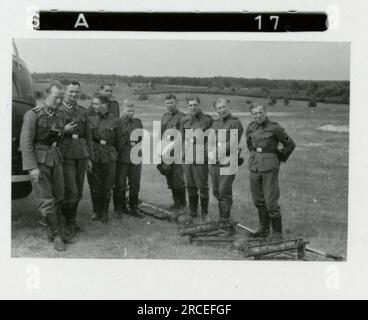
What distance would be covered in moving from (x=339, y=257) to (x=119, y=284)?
1816 millimetres

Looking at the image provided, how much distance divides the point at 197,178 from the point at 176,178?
7.1 inches

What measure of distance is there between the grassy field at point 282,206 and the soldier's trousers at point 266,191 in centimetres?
5

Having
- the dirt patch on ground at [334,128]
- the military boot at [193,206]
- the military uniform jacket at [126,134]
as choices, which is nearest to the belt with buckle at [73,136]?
the military uniform jacket at [126,134]

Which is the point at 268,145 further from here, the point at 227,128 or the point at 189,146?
the point at 189,146

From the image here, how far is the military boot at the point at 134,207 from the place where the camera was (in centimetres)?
609

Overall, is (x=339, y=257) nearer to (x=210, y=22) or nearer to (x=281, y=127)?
(x=281, y=127)

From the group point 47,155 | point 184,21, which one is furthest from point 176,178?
point 184,21

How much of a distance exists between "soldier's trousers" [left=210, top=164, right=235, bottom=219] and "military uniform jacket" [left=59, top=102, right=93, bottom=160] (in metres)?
1.06

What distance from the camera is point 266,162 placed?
5.88 m

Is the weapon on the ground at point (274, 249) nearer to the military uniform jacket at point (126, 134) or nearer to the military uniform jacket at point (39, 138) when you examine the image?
the military uniform jacket at point (126, 134)

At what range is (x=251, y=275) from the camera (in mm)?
5805

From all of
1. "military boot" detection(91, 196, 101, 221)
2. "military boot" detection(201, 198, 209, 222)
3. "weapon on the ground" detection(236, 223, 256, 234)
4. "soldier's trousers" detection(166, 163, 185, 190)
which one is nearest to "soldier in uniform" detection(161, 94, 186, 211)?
"soldier's trousers" detection(166, 163, 185, 190)

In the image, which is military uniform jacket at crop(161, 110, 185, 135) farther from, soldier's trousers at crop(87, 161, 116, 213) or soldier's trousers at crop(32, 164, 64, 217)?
soldier's trousers at crop(32, 164, 64, 217)
